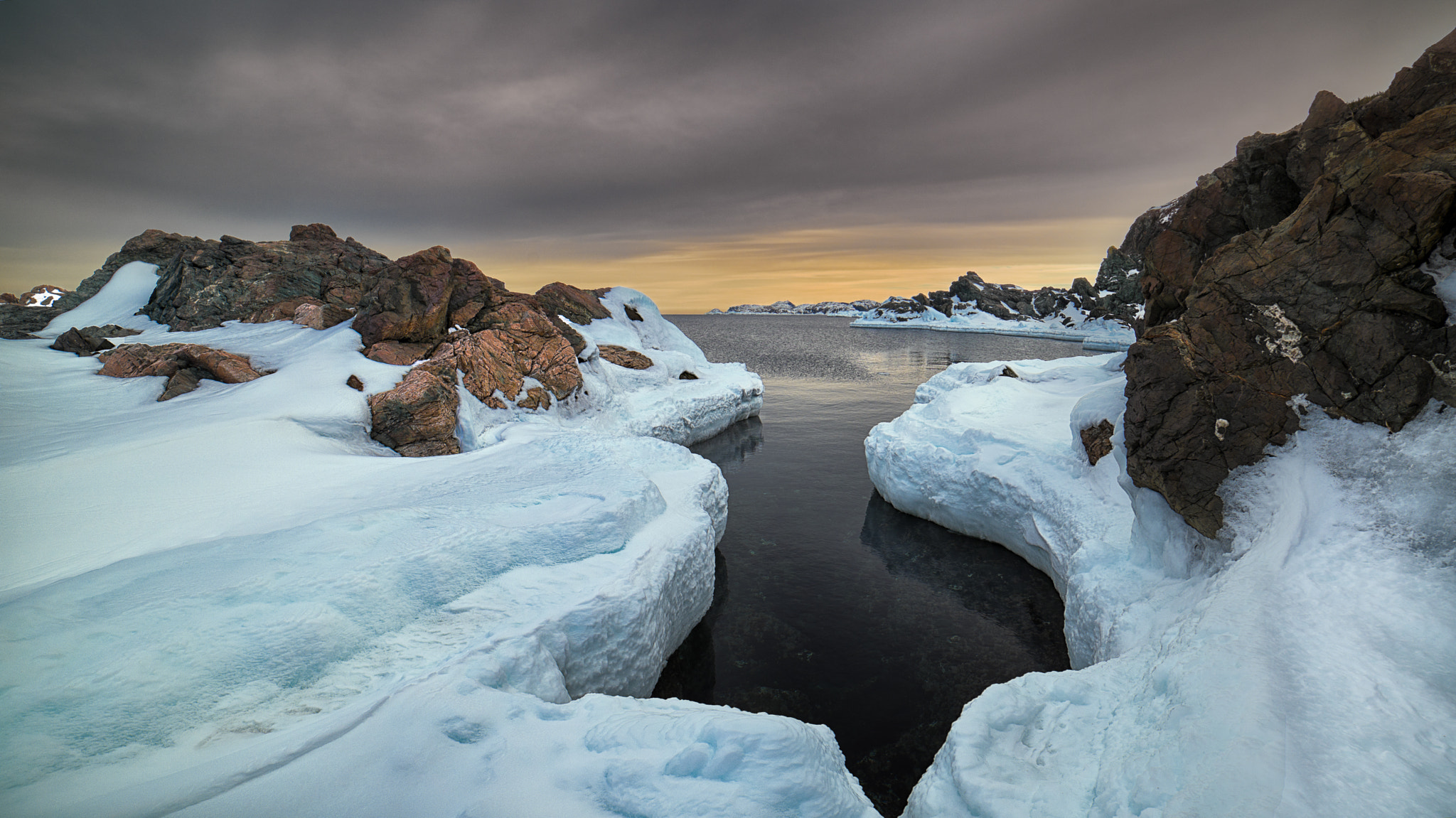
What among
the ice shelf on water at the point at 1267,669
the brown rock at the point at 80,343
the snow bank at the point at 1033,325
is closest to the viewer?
the ice shelf on water at the point at 1267,669

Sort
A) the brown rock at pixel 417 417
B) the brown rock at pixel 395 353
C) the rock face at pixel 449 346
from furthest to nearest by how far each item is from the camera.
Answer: the brown rock at pixel 395 353 → the rock face at pixel 449 346 → the brown rock at pixel 417 417

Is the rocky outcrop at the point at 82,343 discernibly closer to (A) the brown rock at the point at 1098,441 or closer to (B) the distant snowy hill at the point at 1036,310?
(A) the brown rock at the point at 1098,441

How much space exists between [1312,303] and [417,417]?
63.7 ft

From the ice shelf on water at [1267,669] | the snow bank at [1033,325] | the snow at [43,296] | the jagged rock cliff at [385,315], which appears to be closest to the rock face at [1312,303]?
the ice shelf on water at [1267,669]

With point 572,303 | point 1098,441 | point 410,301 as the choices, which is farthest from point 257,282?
point 1098,441

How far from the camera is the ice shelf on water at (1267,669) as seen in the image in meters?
4.07

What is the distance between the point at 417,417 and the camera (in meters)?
16.3

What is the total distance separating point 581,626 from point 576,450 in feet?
19.8

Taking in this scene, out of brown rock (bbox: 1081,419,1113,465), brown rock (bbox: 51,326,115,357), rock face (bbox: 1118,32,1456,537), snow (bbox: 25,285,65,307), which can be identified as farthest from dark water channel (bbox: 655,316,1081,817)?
snow (bbox: 25,285,65,307)

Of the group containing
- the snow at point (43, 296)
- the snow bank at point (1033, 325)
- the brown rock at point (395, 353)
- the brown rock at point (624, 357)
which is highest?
the snow at point (43, 296)

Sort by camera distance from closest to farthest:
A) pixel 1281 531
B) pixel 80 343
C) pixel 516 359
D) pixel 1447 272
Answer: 1. pixel 1447 272
2. pixel 1281 531
3. pixel 80 343
4. pixel 516 359

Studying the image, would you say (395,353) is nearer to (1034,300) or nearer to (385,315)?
(385,315)

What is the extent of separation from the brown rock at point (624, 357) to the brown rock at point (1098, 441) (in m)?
20.8

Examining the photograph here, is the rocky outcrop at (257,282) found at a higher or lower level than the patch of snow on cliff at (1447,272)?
higher
